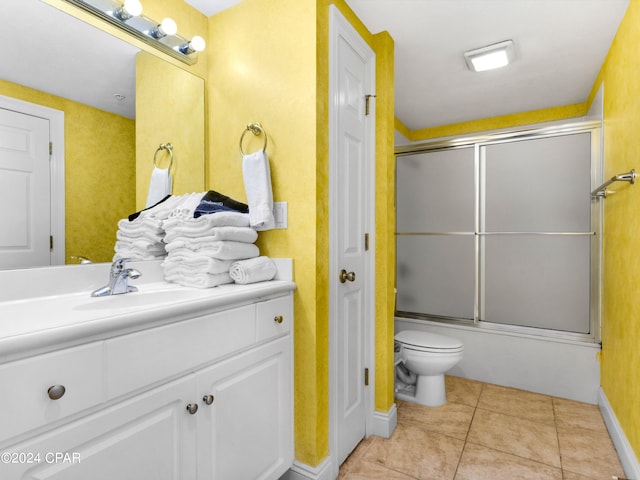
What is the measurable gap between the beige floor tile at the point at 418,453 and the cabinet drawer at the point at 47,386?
143 cm

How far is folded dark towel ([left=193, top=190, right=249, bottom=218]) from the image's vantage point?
1.46 m

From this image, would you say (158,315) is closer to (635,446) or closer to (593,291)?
(635,446)

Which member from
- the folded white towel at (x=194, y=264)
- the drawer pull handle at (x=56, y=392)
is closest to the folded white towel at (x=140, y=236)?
the folded white towel at (x=194, y=264)

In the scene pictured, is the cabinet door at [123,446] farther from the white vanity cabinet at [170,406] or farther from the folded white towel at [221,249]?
the folded white towel at [221,249]

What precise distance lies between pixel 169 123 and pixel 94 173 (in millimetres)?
440

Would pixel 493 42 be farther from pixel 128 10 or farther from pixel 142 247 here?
pixel 142 247

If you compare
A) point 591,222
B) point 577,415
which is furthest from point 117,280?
point 591,222

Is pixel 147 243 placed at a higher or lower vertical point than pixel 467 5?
lower

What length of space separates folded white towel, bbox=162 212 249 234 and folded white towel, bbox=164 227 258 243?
0.6 inches

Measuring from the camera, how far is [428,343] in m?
2.32

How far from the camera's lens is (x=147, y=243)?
4.95 ft

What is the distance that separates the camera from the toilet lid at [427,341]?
2.28m

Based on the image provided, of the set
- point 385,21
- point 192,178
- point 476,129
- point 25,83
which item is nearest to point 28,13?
point 25,83

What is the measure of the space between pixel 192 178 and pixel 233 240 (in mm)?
490
